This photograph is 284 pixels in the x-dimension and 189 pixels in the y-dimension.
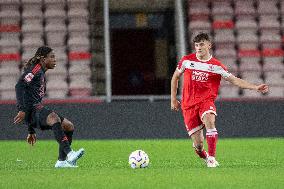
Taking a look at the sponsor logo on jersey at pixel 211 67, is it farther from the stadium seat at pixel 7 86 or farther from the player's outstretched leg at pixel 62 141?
the stadium seat at pixel 7 86

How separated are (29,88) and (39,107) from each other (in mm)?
230

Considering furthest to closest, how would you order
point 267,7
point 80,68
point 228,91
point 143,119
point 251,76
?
point 267,7 → point 251,76 → point 80,68 → point 228,91 → point 143,119

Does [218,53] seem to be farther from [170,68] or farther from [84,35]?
[84,35]

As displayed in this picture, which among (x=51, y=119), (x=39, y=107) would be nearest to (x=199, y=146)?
(x=51, y=119)

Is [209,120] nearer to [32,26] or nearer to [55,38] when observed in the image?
[55,38]

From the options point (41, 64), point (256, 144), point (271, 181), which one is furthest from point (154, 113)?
point (271, 181)

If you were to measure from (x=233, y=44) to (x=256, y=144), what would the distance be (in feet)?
14.5

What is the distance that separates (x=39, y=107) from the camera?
9.47m

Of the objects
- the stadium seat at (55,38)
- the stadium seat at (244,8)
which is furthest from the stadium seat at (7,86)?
the stadium seat at (244,8)

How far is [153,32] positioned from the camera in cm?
1917

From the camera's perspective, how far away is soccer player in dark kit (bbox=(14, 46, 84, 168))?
928 centimetres

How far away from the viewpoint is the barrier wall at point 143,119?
1562 cm

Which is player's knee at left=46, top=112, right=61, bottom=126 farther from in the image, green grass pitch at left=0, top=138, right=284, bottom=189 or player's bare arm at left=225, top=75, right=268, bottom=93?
player's bare arm at left=225, top=75, right=268, bottom=93

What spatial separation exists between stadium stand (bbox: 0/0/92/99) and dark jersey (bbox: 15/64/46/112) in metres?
7.53
